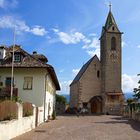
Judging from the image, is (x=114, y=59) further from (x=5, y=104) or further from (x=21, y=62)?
(x=5, y=104)

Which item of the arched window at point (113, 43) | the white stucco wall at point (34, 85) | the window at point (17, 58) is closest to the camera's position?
the white stucco wall at point (34, 85)

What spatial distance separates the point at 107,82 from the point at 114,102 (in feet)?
13.7

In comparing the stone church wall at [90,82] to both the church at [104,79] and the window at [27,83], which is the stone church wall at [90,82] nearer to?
the church at [104,79]

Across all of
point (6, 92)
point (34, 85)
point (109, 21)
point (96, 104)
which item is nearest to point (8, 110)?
point (6, 92)

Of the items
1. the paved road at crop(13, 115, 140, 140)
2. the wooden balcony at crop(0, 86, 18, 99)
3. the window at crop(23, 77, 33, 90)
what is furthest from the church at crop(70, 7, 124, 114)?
the paved road at crop(13, 115, 140, 140)

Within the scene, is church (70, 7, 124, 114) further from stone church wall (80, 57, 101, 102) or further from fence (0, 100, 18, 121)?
fence (0, 100, 18, 121)

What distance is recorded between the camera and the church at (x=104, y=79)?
206ft

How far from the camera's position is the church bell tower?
204ft

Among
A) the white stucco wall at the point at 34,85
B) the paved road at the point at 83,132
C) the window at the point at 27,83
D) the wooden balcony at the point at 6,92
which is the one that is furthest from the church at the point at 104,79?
the paved road at the point at 83,132

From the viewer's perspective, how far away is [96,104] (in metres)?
65.1

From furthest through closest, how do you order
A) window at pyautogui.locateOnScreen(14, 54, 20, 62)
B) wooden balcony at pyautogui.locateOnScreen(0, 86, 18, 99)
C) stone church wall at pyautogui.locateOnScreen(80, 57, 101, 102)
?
stone church wall at pyautogui.locateOnScreen(80, 57, 101, 102) → window at pyautogui.locateOnScreen(14, 54, 20, 62) → wooden balcony at pyautogui.locateOnScreen(0, 86, 18, 99)

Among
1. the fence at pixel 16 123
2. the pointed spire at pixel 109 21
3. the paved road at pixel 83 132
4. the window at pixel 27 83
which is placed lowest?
the paved road at pixel 83 132

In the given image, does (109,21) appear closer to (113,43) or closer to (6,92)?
(113,43)

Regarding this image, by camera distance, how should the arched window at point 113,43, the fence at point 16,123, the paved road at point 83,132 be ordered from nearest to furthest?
the fence at point 16,123 → the paved road at point 83,132 → the arched window at point 113,43
